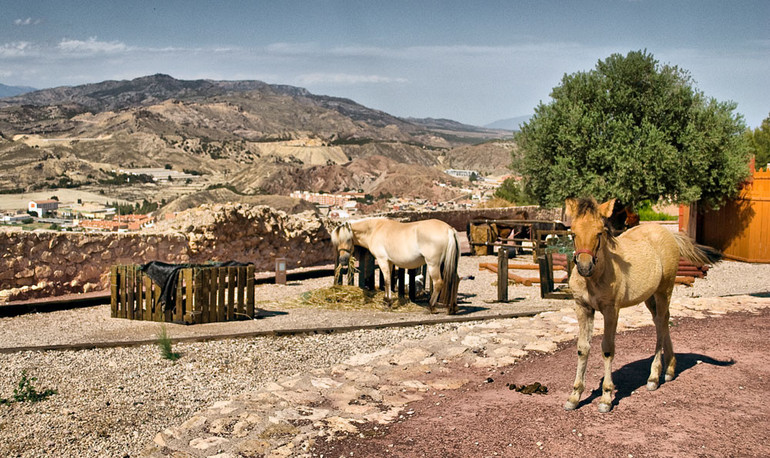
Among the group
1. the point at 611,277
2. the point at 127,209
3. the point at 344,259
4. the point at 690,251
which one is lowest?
the point at 127,209

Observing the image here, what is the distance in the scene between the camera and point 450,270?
14164mm

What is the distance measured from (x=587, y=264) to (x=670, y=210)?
1634 inches

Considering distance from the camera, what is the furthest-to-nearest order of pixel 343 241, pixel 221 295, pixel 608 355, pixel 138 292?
pixel 343 241
pixel 138 292
pixel 221 295
pixel 608 355

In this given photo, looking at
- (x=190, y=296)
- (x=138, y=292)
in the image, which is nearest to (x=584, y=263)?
(x=190, y=296)

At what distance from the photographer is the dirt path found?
6.64m

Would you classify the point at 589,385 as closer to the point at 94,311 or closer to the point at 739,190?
the point at 94,311

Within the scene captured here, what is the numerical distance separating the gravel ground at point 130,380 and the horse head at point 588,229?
4.99m

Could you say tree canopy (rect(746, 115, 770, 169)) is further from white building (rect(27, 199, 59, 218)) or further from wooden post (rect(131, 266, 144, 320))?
white building (rect(27, 199, 59, 218))

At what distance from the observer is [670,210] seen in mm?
44969

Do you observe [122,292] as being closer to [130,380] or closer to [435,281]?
[130,380]

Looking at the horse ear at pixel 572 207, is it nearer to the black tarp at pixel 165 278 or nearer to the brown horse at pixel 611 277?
the brown horse at pixel 611 277

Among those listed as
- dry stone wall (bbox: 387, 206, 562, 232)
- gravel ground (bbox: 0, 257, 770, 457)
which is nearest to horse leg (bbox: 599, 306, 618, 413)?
gravel ground (bbox: 0, 257, 770, 457)

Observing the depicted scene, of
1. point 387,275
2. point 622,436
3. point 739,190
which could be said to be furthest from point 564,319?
point 739,190

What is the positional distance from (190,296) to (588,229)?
8963 millimetres
